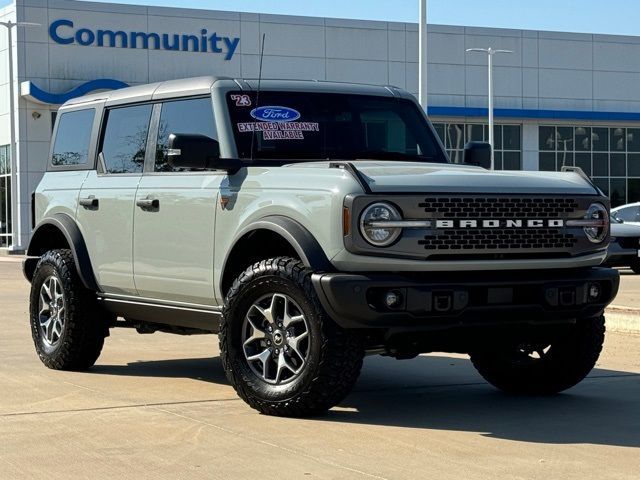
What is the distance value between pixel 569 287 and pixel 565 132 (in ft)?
169

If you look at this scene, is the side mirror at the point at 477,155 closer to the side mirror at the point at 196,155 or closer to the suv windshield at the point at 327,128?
the suv windshield at the point at 327,128

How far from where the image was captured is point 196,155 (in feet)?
25.5

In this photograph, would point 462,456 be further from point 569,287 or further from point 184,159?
point 184,159

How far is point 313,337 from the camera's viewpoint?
6953mm

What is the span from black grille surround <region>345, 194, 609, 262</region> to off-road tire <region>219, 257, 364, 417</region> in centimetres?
42

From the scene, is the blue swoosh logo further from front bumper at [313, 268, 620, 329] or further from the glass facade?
front bumper at [313, 268, 620, 329]

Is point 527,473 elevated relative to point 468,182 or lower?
lower

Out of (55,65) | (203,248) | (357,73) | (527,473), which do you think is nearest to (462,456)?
(527,473)

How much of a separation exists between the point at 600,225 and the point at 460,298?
120 cm

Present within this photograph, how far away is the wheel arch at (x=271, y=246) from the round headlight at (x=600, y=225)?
65.0 inches

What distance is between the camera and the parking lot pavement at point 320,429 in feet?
19.5

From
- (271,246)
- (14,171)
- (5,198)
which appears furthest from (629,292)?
(5,198)

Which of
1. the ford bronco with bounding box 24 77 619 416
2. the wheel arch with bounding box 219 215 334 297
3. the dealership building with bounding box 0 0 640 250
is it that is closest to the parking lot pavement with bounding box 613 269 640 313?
the ford bronco with bounding box 24 77 619 416

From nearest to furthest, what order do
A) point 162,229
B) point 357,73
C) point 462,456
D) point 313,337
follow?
point 462,456 < point 313,337 < point 162,229 < point 357,73
